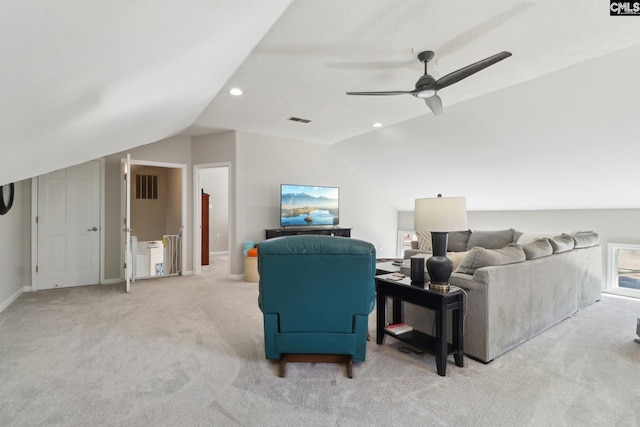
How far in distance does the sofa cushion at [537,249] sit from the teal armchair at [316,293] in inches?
67.4

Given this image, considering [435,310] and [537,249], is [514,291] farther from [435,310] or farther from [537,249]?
[435,310]

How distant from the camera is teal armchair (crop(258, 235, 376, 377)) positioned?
217cm

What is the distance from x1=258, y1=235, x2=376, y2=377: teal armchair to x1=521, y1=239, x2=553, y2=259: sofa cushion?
1.71 m

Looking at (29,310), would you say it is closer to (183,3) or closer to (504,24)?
(183,3)

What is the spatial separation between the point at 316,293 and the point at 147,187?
22.8 feet

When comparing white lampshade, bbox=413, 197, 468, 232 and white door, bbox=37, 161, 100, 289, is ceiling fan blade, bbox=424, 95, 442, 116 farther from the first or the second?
white door, bbox=37, 161, 100, 289

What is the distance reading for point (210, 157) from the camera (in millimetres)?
5754

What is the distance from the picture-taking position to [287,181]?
20.0ft

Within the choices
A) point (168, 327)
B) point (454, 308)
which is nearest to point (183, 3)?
point (454, 308)

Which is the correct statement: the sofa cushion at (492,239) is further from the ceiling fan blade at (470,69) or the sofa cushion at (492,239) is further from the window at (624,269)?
the ceiling fan blade at (470,69)

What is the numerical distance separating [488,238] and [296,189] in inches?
132

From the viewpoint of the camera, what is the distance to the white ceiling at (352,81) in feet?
4.26

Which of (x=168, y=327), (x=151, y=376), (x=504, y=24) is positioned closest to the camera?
(x=151, y=376)

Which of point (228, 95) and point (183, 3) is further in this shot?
point (228, 95)
